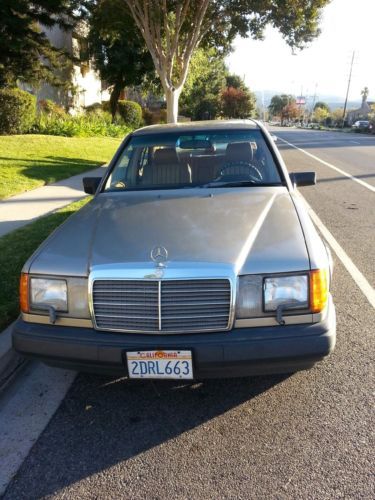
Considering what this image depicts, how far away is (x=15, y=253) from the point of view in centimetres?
569

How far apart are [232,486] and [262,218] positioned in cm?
170

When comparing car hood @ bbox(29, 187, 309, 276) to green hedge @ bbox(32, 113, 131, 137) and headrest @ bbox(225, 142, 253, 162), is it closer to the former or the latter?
headrest @ bbox(225, 142, 253, 162)

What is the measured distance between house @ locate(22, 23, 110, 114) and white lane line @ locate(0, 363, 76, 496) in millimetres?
25002

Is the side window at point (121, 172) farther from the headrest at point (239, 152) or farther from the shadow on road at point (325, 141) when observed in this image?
the shadow on road at point (325, 141)

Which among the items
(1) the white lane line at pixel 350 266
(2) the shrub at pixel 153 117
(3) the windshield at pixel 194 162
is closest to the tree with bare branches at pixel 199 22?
(1) the white lane line at pixel 350 266

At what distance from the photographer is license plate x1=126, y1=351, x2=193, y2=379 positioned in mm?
2711

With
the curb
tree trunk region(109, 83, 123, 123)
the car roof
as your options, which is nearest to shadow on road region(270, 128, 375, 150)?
tree trunk region(109, 83, 123, 123)

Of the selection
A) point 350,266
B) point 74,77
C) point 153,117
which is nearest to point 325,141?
point 153,117

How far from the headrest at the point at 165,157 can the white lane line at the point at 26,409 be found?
6.70 ft

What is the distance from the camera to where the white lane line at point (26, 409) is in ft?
8.86

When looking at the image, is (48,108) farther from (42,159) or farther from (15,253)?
(15,253)

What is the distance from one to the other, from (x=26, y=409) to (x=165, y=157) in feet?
8.12

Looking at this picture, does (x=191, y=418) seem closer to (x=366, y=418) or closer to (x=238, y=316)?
(x=238, y=316)

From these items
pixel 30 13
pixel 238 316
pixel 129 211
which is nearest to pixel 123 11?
pixel 30 13
